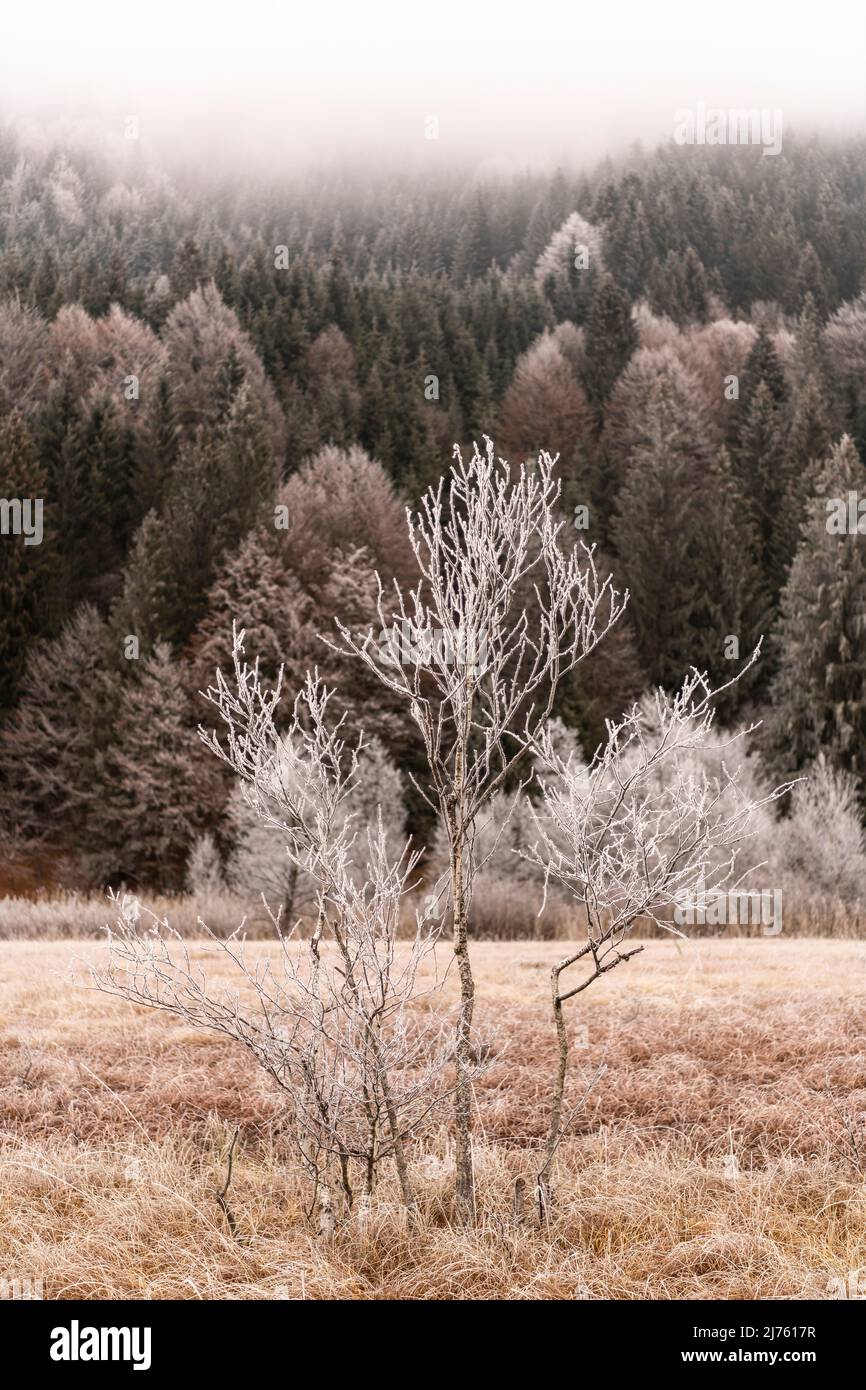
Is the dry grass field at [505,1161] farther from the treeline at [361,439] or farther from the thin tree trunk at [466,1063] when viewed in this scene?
the treeline at [361,439]

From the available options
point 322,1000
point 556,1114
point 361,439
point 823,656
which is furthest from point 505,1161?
point 361,439

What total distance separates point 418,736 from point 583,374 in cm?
2256

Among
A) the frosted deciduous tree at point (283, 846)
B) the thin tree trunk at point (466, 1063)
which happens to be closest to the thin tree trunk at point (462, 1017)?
the thin tree trunk at point (466, 1063)

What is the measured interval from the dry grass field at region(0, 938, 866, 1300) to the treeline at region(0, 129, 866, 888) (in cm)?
1816

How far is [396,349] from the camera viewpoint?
141 feet

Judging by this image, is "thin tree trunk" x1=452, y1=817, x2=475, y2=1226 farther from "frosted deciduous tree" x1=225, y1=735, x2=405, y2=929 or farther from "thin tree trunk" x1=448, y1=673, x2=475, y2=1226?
"frosted deciduous tree" x1=225, y1=735, x2=405, y2=929

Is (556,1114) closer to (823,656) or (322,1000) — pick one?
(322,1000)

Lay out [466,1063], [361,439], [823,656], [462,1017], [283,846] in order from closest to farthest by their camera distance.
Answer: [466,1063]
[462,1017]
[283,846]
[823,656]
[361,439]

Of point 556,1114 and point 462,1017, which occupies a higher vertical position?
point 462,1017

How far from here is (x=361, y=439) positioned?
132 ft

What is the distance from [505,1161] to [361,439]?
36.8 meters

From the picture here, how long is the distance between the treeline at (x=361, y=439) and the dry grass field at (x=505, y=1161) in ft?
59.6

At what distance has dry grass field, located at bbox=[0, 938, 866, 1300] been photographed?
4.57 metres

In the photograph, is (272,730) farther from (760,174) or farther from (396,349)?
(760,174)
